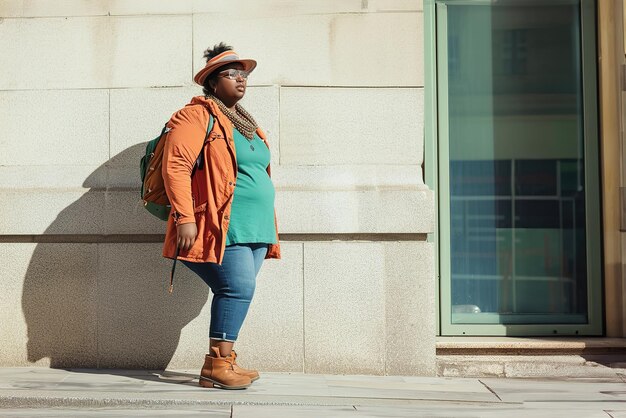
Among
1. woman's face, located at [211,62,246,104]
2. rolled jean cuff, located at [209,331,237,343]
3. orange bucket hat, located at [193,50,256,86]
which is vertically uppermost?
orange bucket hat, located at [193,50,256,86]

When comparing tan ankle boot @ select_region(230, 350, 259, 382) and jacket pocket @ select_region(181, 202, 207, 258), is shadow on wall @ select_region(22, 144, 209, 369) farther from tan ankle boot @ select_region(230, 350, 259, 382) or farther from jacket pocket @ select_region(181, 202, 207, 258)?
jacket pocket @ select_region(181, 202, 207, 258)

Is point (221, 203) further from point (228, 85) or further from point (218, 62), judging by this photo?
point (218, 62)

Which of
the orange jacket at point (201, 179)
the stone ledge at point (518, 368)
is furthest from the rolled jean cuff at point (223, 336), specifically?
the stone ledge at point (518, 368)

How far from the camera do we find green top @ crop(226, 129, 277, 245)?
19.4 feet

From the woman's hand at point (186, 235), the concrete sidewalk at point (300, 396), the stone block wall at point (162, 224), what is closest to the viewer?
the concrete sidewalk at point (300, 396)

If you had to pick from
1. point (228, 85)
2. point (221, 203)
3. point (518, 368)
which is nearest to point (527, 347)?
point (518, 368)

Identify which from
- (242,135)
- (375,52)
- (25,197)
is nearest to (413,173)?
(375,52)

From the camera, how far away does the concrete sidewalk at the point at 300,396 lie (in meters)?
5.49

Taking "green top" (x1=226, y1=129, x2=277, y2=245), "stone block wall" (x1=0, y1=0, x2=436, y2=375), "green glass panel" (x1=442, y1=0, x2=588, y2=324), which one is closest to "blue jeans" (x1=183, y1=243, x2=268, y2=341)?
"green top" (x1=226, y1=129, x2=277, y2=245)

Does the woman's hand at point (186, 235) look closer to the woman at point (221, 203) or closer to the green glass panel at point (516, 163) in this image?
the woman at point (221, 203)

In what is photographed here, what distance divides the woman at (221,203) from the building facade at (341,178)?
83 cm

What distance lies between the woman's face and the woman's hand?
0.94 meters

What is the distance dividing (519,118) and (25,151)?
391cm

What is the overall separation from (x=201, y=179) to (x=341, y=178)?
138cm
